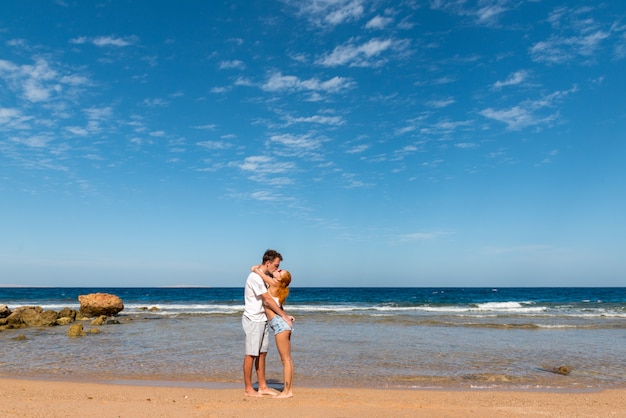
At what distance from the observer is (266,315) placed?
661cm

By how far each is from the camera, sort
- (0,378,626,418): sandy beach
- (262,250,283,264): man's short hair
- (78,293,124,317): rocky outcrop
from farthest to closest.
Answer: (78,293,124,317): rocky outcrop → (262,250,283,264): man's short hair → (0,378,626,418): sandy beach

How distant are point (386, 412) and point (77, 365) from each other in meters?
7.22

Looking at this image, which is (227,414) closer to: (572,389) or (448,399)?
(448,399)

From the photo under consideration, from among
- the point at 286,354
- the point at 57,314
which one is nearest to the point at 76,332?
the point at 57,314

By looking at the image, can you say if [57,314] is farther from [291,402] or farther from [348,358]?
[291,402]

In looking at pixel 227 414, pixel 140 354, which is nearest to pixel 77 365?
pixel 140 354

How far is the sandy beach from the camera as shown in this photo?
18.5 feet

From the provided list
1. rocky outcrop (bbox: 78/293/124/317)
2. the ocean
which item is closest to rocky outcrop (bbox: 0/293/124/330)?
rocky outcrop (bbox: 78/293/124/317)

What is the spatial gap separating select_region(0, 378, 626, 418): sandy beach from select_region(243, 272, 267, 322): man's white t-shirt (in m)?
1.13

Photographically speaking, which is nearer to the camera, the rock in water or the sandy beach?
the sandy beach

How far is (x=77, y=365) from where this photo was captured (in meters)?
9.85

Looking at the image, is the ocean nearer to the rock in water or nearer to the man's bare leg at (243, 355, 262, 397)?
the rock in water

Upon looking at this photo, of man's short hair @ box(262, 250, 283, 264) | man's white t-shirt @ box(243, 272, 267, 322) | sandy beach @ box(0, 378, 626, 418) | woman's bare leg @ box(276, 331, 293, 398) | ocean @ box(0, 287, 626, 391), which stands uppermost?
man's short hair @ box(262, 250, 283, 264)

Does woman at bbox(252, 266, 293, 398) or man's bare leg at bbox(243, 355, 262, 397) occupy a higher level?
woman at bbox(252, 266, 293, 398)
